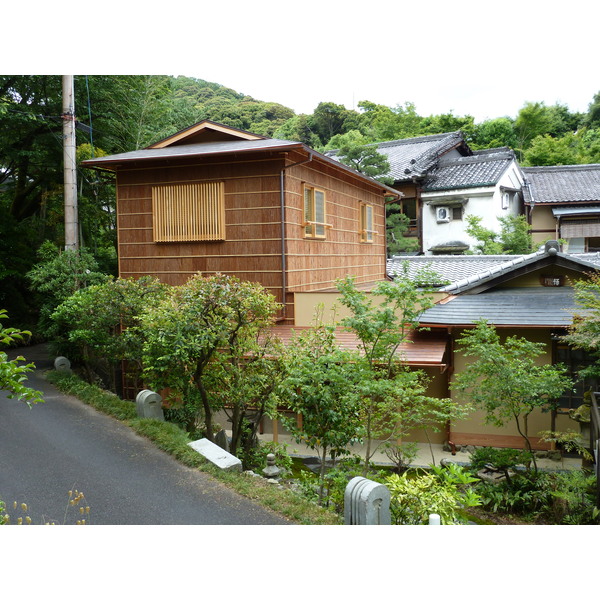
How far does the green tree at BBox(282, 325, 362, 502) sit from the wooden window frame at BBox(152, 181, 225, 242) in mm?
4089

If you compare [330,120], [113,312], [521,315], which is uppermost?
[330,120]

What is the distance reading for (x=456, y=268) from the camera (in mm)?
14016

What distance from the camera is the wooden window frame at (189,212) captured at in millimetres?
9344

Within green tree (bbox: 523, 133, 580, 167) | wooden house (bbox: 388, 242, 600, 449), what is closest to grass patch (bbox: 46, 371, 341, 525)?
wooden house (bbox: 388, 242, 600, 449)

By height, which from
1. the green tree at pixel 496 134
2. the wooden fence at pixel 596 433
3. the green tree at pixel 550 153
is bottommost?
the wooden fence at pixel 596 433

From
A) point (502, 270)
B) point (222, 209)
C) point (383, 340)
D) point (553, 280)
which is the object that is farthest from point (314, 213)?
point (383, 340)

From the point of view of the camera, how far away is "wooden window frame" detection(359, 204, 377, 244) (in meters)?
13.3

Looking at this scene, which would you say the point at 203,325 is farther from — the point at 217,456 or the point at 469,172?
the point at 469,172

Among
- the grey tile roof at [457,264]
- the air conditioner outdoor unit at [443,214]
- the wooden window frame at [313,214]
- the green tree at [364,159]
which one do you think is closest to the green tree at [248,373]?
the wooden window frame at [313,214]

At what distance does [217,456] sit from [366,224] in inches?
340

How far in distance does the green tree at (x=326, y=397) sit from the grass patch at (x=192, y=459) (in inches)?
23.7

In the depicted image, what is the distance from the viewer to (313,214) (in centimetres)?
1028

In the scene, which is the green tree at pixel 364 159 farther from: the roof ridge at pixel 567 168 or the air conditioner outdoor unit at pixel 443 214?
the roof ridge at pixel 567 168
